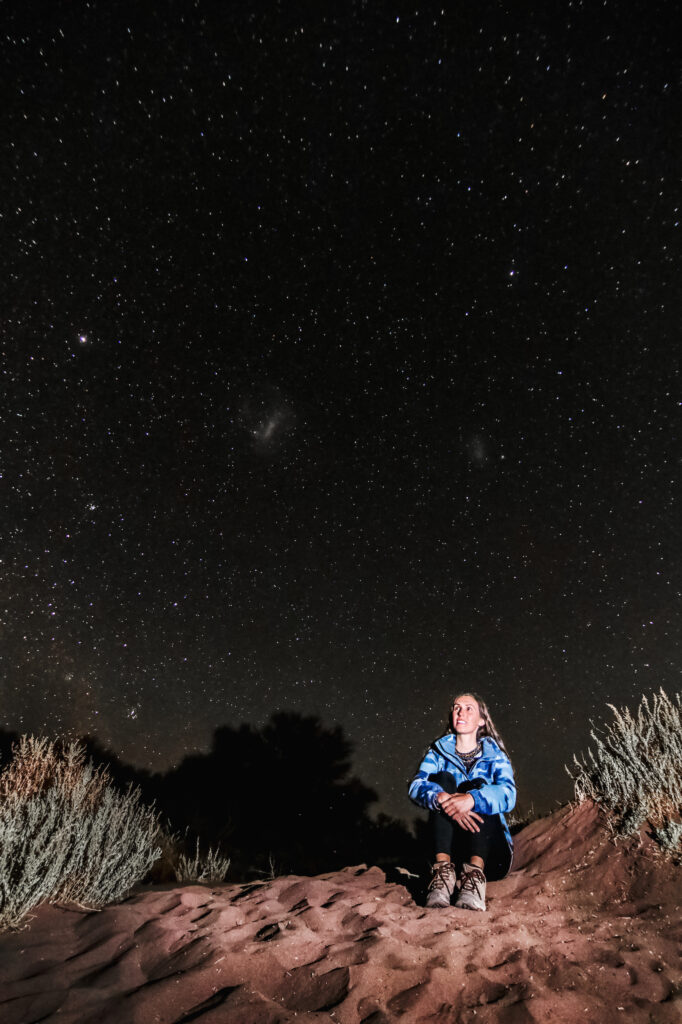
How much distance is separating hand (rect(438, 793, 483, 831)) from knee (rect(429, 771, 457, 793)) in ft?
1.07

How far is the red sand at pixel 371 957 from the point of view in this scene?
7.02ft

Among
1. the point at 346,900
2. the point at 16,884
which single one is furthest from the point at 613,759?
the point at 16,884

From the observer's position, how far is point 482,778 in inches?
159

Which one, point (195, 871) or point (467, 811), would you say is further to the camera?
point (195, 871)

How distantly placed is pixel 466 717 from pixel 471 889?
4.28ft

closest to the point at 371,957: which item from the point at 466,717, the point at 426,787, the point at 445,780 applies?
the point at 426,787

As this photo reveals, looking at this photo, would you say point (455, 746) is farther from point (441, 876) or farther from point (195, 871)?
point (195, 871)

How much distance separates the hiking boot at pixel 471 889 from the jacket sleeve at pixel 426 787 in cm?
45

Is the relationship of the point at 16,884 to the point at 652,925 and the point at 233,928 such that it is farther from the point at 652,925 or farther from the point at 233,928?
the point at 652,925

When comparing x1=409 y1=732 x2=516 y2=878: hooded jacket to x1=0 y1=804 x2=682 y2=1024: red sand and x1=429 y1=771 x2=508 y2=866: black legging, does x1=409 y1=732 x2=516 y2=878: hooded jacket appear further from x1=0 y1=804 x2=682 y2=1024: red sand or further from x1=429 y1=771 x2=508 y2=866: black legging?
x1=0 y1=804 x2=682 y2=1024: red sand

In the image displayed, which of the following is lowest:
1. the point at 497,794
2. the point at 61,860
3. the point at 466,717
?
the point at 61,860

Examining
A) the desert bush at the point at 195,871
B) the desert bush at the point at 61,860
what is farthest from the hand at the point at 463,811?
the desert bush at the point at 195,871

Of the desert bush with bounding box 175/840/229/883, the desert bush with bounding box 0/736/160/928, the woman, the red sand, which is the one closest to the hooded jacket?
the woman

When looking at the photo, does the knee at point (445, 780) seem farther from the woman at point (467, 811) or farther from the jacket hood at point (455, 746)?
the jacket hood at point (455, 746)
